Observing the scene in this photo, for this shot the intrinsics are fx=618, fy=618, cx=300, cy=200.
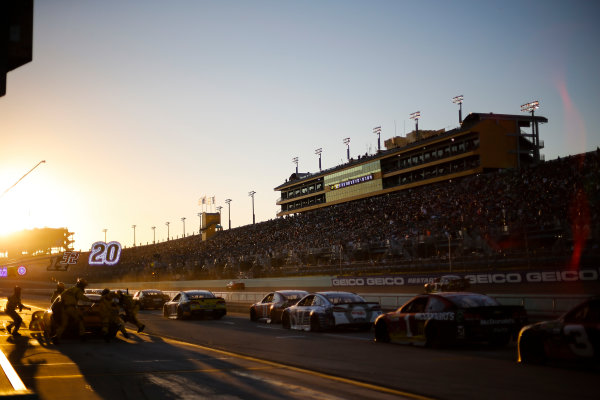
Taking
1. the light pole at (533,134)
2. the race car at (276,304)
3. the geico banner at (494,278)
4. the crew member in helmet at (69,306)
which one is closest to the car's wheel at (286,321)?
the race car at (276,304)

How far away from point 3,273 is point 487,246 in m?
52.5

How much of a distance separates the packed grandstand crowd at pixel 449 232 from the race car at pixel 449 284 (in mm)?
2084

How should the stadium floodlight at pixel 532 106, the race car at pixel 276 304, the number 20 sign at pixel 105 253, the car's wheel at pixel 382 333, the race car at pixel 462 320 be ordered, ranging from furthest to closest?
the stadium floodlight at pixel 532 106, the number 20 sign at pixel 105 253, the race car at pixel 276 304, the car's wheel at pixel 382 333, the race car at pixel 462 320

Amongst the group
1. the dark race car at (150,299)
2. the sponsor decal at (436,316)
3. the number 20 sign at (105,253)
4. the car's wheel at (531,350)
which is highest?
the number 20 sign at (105,253)

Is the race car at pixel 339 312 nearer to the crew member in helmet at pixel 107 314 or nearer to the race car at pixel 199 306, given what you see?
the crew member in helmet at pixel 107 314

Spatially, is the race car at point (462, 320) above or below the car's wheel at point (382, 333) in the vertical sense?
above

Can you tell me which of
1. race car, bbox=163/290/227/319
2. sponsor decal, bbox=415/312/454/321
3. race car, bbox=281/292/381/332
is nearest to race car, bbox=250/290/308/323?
race car, bbox=163/290/227/319

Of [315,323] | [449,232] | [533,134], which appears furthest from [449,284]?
[533,134]

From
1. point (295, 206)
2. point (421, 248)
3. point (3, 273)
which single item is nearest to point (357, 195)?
point (295, 206)

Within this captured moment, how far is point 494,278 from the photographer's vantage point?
30.6 m

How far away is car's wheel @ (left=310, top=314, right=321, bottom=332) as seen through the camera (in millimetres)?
19062

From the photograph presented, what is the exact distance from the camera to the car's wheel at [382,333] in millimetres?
15508

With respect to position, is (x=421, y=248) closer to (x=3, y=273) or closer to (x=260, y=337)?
(x=260, y=337)

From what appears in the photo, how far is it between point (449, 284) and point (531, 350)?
66.5 ft
